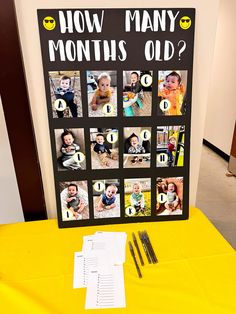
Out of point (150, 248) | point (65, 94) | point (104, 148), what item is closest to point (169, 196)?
point (150, 248)

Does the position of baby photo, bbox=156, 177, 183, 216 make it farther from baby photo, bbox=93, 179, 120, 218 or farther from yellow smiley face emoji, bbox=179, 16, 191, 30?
yellow smiley face emoji, bbox=179, 16, 191, 30

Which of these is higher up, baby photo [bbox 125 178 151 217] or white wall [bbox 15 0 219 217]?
white wall [bbox 15 0 219 217]

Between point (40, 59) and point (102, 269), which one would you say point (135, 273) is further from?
point (40, 59)

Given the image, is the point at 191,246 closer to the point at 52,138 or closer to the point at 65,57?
the point at 52,138

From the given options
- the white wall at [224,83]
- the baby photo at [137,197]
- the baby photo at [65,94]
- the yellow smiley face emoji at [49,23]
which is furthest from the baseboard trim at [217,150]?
the yellow smiley face emoji at [49,23]

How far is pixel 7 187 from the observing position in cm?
135

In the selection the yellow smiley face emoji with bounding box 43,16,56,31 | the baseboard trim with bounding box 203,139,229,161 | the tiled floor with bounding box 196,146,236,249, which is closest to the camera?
the yellow smiley face emoji with bounding box 43,16,56,31

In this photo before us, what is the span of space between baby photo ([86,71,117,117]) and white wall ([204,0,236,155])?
9.13 feet

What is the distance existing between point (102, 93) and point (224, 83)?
121 inches

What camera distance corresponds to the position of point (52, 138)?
1.11 m

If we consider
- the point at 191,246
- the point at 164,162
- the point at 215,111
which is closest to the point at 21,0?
the point at 164,162

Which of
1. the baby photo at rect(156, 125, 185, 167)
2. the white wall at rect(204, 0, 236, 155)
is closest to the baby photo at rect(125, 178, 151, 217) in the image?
the baby photo at rect(156, 125, 185, 167)

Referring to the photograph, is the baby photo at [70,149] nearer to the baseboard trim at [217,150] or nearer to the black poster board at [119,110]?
the black poster board at [119,110]

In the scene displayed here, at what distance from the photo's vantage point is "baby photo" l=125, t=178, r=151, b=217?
1198 mm
